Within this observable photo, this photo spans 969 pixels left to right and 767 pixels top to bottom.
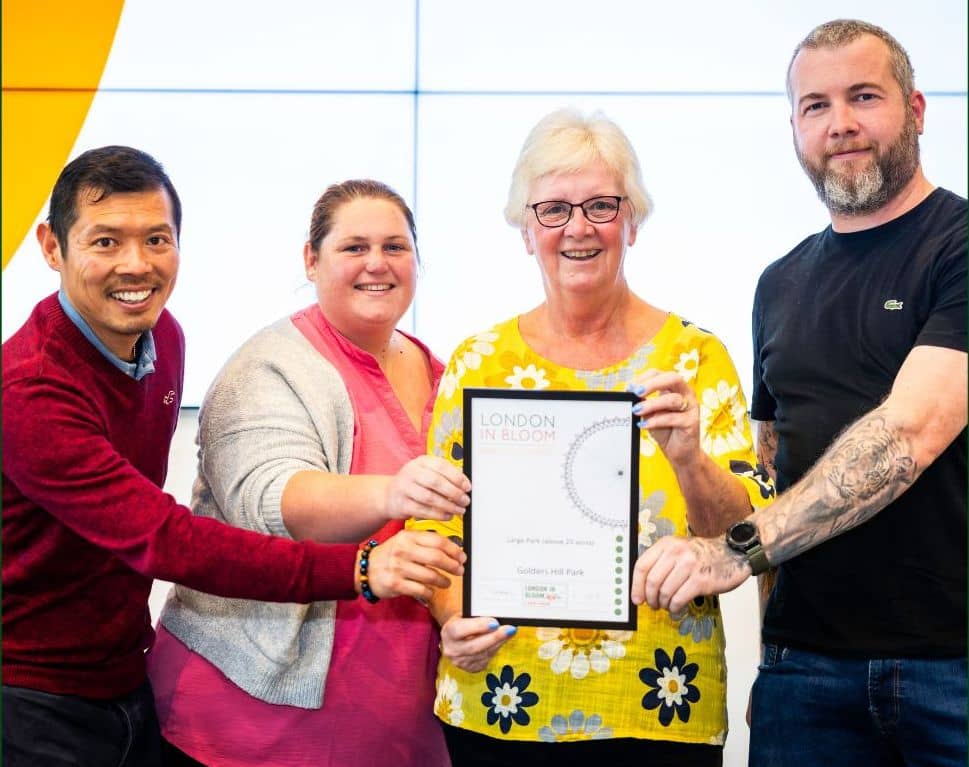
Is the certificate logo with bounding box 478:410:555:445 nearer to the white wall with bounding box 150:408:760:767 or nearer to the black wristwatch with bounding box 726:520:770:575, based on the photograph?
the black wristwatch with bounding box 726:520:770:575

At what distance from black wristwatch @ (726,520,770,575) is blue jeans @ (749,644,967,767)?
373 mm

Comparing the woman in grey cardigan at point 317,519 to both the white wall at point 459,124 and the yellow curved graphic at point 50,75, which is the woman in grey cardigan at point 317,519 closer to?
the white wall at point 459,124

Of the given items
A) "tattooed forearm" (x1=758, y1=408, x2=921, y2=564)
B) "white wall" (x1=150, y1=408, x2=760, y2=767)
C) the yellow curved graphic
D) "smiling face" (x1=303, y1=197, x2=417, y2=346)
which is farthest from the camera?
the yellow curved graphic

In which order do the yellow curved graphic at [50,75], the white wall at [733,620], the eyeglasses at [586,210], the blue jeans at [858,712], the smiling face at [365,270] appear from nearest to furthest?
the blue jeans at [858,712] < the eyeglasses at [586,210] < the smiling face at [365,270] < the white wall at [733,620] < the yellow curved graphic at [50,75]

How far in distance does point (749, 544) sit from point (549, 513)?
0.36 m

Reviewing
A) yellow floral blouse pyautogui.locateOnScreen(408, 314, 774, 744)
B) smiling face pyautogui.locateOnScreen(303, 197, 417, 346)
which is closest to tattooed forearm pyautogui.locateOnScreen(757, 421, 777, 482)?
yellow floral blouse pyautogui.locateOnScreen(408, 314, 774, 744)

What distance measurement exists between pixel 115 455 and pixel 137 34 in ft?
6.75

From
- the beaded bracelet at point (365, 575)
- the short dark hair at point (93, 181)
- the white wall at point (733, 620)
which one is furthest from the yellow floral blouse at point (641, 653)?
the white wall at point (733, 620)

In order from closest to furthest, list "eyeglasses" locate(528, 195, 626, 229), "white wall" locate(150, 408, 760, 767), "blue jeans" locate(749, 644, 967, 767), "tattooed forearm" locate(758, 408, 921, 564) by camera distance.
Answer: "tattooed forearm" locate(758, 408, 921, 564), "blue jeans" locate(749, 644, 967, 767), "eyeglasses" locate(528, 195, 626, 229), "white wall" locate(150, 408, 760, 767)

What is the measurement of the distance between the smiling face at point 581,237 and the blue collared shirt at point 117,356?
2.66 feet

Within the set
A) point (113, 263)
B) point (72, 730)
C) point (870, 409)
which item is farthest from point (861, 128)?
point (72, 730)

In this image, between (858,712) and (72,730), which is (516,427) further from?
(72,730)

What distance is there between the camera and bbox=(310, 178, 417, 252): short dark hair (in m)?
2.45

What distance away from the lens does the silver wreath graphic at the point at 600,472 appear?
1884 millimetres
